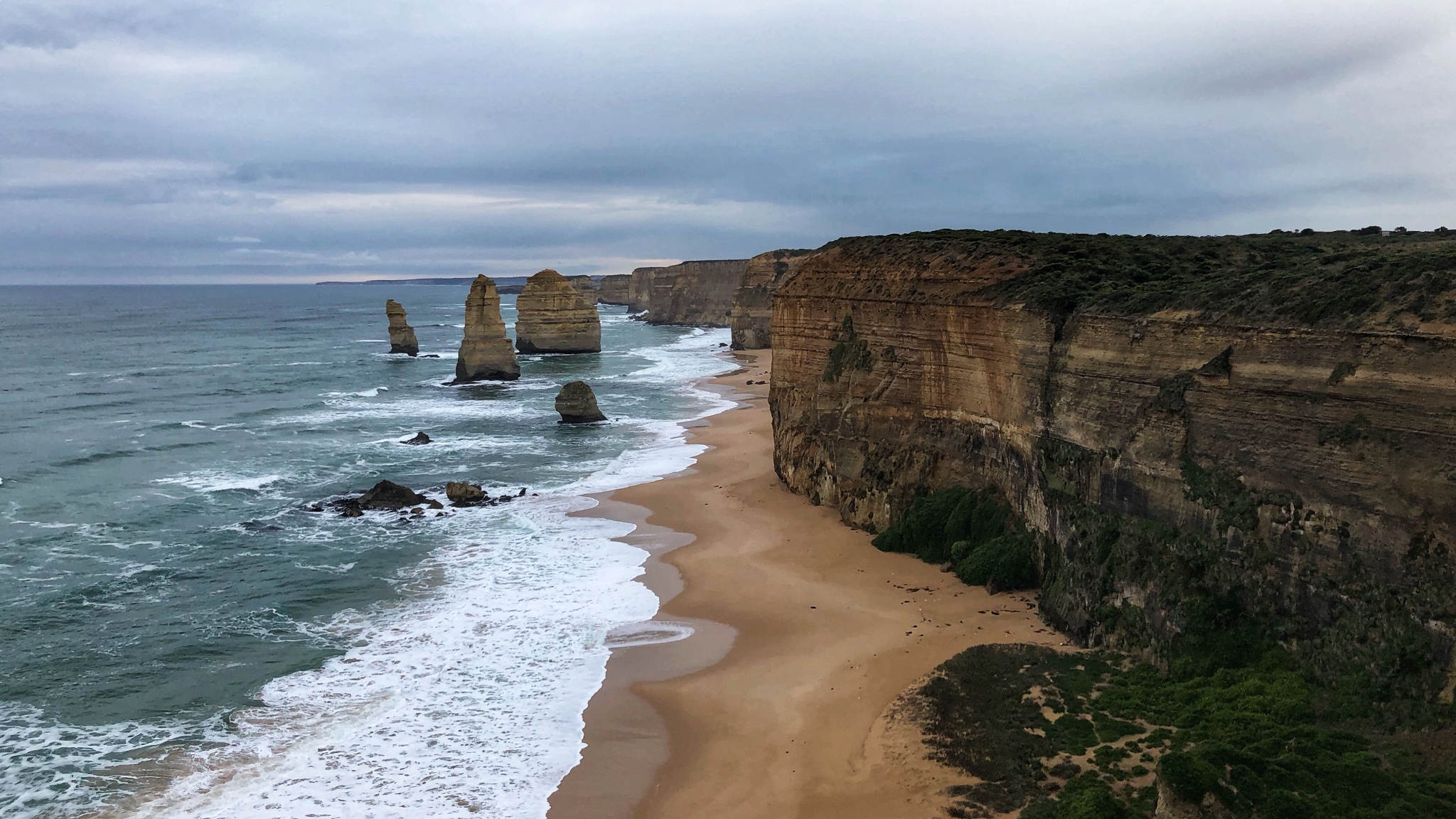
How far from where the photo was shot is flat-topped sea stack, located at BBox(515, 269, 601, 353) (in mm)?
83188

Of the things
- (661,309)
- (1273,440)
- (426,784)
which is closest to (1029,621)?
(1273,440)

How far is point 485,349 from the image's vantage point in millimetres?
65188

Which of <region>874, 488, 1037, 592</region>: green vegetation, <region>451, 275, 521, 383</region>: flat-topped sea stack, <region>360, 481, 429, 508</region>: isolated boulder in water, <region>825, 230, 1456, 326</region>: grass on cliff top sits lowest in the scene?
<region>360, 481, 429, 508</region>: isolated boulder in water

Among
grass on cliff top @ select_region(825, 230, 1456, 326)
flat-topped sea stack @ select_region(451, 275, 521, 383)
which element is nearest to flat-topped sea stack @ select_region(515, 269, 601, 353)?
flat-topped sea stack @ select_region(451, 275, 521, 383)

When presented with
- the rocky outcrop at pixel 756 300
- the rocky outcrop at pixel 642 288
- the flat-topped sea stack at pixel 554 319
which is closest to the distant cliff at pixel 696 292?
the rocky outcrop at pixel 642 288

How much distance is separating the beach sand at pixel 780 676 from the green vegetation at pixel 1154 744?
0.80 metres

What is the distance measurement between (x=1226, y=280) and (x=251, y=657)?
65.4 feet

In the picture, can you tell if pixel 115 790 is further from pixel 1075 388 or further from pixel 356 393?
pixel 356 393

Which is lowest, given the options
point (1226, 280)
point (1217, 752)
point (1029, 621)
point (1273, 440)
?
point (1029, 621)

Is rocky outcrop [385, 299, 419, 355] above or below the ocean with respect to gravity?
above

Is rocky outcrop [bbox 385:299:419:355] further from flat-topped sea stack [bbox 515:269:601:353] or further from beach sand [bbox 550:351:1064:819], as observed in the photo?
beach sand [bbox 550:351:1064:819]

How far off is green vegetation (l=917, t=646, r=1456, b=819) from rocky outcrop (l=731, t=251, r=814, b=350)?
73978mm

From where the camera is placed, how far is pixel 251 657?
60.1 feet

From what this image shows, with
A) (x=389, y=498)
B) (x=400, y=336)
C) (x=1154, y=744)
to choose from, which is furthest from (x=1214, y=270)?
(x=400, y=336)
